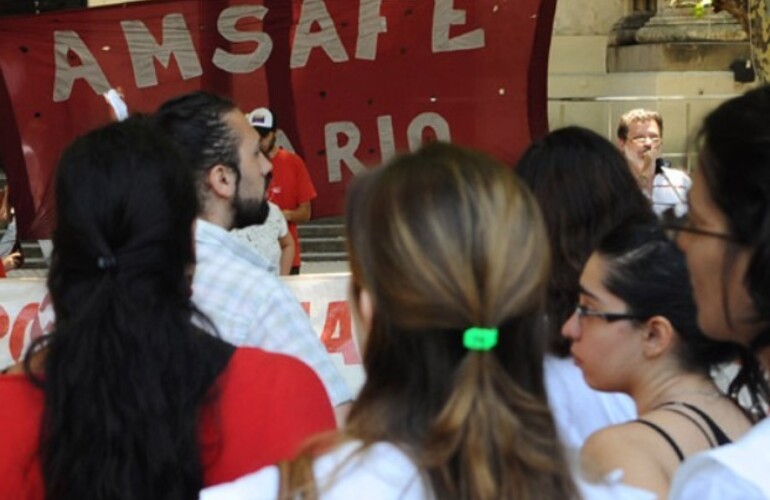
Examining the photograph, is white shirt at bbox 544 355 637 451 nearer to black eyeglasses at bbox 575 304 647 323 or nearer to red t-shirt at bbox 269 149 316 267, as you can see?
black eyeglasses at bbox 575 304 647 323

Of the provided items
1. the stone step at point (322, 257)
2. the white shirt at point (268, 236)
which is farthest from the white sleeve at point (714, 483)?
the stone step at point (322, 257)

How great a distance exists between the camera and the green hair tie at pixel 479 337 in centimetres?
183

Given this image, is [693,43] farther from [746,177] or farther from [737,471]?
[737,471]

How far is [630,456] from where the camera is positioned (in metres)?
2.42

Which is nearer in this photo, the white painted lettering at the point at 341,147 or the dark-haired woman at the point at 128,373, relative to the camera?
the dark-haired woman at the point at 128,373

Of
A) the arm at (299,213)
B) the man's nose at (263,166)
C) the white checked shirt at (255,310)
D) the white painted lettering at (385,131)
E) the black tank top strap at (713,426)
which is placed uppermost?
the man's nose at (263,166)

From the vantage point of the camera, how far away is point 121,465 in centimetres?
230

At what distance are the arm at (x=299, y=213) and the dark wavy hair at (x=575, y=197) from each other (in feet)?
16.0

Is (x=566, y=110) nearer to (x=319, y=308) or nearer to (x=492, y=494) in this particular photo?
(x=319, y=308)

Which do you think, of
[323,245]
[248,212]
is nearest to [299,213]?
[248,212]

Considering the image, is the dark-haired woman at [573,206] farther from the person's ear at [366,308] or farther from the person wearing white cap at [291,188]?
the person wearing white cap at [291,188]

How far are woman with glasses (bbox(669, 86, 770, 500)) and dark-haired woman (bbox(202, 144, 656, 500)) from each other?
0.86ft

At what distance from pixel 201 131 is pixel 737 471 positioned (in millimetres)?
2202

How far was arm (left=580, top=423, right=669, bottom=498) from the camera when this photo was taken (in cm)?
239
